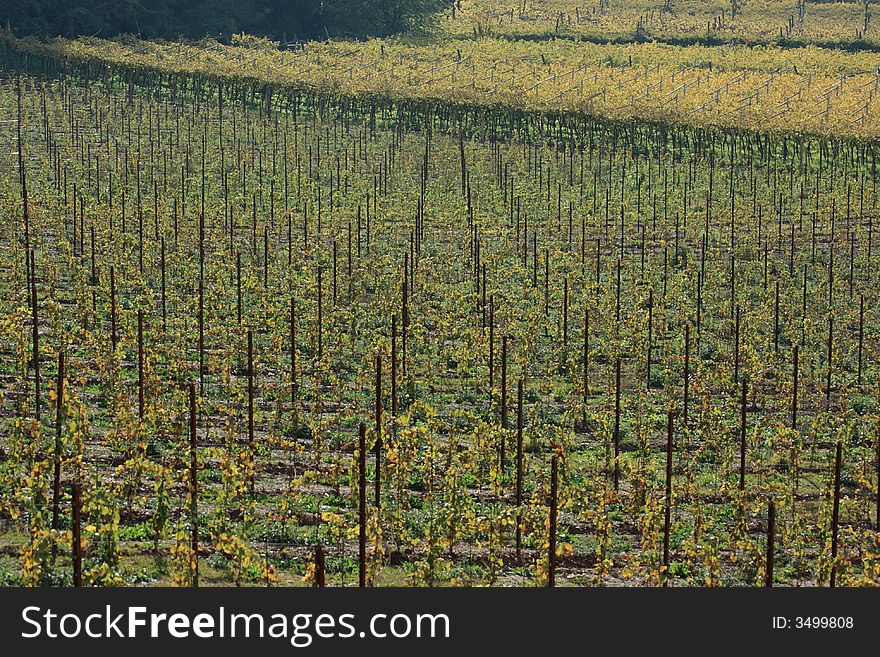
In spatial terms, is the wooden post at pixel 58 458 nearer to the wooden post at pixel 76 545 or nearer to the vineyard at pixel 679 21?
the wooden post at pixel 76 545

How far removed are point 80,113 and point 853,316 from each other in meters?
26.5

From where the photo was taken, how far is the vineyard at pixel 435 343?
15344 millimetres

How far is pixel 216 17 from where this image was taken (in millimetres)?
66000

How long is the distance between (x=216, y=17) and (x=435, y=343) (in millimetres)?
45499

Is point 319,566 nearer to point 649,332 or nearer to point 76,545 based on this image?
point 76,545

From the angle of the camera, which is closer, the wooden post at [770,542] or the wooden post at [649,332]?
the wooden post at [770,542]

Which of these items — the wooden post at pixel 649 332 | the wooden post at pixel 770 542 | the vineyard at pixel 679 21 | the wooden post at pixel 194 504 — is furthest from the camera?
the vineyard at pixel 679 21

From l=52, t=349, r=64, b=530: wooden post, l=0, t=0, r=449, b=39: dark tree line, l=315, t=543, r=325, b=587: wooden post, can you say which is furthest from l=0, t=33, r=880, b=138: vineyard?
l=315, t=543, r=325, b=587: wooden post

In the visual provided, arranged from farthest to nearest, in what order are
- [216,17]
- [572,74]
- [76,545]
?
[216,17], [572,74], [76,545]

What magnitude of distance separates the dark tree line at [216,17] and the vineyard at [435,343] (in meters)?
13.1

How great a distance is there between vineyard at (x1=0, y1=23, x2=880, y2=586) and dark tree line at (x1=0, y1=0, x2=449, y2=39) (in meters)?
13.1

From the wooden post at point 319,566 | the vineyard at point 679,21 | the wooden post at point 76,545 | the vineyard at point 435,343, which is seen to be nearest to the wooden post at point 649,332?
the vineyard at point 435,343

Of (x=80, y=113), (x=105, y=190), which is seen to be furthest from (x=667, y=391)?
(x=80, y=113)

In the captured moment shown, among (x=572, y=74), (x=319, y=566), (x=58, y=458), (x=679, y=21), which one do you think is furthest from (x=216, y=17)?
(x=319, y=566)
